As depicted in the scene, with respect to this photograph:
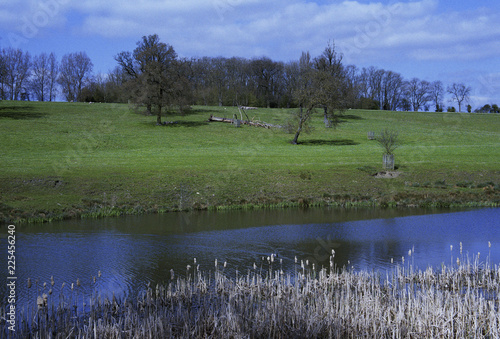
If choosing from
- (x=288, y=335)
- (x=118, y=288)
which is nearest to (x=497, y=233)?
(x=288, y=335)

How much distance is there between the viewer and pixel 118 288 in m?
12.8

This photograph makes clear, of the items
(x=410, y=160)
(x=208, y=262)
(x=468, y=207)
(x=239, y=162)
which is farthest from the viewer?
(x=410, y=160)

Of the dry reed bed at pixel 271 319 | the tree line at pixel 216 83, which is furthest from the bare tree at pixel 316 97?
the dry reed bed at pixel 271 319

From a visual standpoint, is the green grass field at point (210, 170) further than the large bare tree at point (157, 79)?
No

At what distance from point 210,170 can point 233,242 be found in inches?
633

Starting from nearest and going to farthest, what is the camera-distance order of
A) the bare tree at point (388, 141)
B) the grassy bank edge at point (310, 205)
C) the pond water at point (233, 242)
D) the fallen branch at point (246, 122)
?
the pond water at point (233, 242) < the grassy bank edge at point (310, 205) < the bare tree at point (388, 141) < the fallen branch at point (246, 122)

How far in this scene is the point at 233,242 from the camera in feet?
62.4

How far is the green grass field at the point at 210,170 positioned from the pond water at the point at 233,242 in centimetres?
259

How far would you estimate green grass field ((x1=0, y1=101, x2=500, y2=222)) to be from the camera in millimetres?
27906

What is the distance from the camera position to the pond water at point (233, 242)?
1467cm

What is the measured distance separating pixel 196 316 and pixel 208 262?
6323 mm

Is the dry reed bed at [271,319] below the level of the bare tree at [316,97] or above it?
below

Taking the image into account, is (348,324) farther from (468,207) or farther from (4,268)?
(468,207)

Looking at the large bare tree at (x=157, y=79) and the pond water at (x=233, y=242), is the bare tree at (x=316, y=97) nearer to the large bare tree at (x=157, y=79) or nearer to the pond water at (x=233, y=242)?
the large bare tree at (x=157, y=79)
